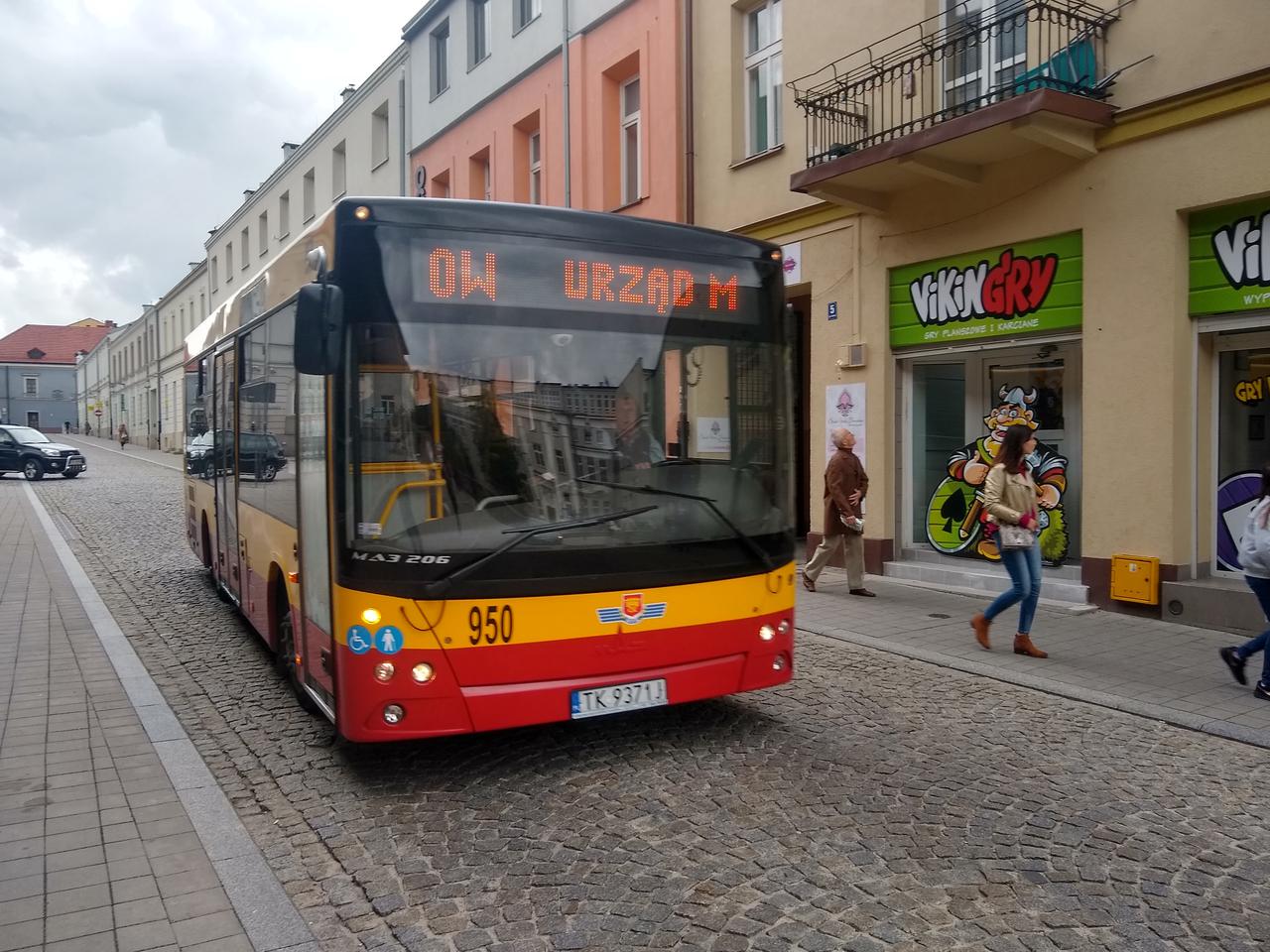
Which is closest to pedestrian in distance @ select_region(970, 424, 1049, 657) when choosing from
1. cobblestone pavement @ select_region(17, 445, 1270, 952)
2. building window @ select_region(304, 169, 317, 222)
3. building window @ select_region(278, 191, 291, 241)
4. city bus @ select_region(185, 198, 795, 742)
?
cobblestone pavement @ select_region(17, 445, 1270, 952)

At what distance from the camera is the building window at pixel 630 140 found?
1700cm

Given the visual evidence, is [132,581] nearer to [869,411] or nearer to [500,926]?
[869,411]

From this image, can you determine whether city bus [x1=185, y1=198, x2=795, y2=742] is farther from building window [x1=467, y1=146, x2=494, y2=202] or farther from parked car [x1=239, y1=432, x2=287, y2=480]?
building window [x1=467, y1=146, x2=494, y2=202]

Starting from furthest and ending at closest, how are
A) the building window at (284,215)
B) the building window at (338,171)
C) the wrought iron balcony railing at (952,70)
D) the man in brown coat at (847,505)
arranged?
the building window at (284,215) < the building window at (338,171) < the man in brown coat at (847,505) < the wrought iron balcony railing at (952,70)

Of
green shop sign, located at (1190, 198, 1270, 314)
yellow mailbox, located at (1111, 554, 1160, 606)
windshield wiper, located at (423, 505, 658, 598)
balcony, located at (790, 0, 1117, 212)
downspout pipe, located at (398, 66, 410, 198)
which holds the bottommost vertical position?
yellow mailbox, located at (1111, 554, 1160, 606)

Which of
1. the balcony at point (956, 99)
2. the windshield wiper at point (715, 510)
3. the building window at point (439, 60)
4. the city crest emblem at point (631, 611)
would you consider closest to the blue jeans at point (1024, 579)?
the windshield wiper at point (715, 510)

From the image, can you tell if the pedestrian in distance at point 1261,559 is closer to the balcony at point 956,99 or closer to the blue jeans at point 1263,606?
the blue jeans at point 1263,606

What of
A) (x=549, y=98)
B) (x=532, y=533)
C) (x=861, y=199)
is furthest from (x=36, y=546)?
(x=532, y=533)

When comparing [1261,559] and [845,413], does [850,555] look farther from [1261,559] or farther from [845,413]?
[1261,559]

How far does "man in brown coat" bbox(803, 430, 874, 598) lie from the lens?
10.7m

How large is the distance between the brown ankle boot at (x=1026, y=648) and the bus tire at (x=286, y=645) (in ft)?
16.5

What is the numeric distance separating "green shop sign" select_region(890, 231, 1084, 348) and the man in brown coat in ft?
5.78

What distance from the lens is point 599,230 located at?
515cm

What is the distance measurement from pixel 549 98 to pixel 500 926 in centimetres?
1709
